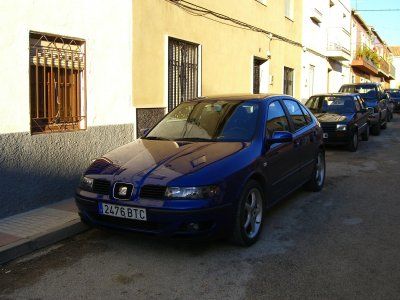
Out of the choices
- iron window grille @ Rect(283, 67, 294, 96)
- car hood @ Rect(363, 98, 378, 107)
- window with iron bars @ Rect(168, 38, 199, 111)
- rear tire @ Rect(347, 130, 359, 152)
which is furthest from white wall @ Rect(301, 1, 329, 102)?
window with iron bars @ Rect(168, 38, 199, 111)

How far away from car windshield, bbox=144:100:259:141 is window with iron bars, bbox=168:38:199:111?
363 centimetres

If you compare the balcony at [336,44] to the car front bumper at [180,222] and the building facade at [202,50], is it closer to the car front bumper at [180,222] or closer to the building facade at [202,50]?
the building facade at [202,50]

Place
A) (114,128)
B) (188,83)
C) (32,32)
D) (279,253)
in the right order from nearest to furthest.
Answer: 1. (279,253)
2. (32,32)
3. (114,128)
4. (188,83)

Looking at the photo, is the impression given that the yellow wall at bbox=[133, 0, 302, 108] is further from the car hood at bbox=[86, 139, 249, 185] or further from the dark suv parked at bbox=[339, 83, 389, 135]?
the car hood at bbox=[86, 139, 249, 185]

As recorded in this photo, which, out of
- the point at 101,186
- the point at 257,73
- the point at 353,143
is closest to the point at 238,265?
the point at 101,186

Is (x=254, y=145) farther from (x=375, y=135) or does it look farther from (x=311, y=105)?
(x=375, y=135)

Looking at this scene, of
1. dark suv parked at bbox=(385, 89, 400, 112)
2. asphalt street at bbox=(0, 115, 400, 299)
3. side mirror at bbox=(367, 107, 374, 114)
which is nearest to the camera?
asphalt street at bbox=(0, 115, 400, 299)

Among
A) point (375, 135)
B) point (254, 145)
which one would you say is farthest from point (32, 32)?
point (375, 135)

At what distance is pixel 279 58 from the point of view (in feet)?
53.4

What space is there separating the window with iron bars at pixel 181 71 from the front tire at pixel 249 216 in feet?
16.3

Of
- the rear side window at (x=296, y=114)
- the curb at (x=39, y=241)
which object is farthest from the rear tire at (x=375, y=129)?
the curb at (x=39, y=241)

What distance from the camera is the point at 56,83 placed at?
671 cm

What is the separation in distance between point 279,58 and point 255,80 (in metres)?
2.21

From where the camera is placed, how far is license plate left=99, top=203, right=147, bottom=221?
4.23 m
